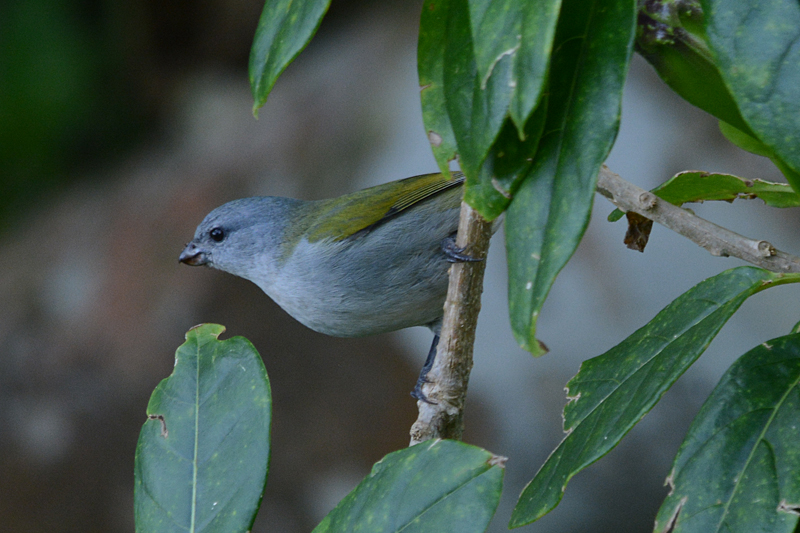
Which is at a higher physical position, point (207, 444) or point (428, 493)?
point (428, 493)

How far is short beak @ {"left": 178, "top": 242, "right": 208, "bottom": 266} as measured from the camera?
8.07 ft

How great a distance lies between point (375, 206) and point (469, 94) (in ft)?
4.26

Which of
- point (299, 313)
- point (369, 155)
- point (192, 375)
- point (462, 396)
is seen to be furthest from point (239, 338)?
point (369, 155)

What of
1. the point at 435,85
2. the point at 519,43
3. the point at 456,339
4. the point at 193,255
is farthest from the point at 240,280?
the point at 519,43

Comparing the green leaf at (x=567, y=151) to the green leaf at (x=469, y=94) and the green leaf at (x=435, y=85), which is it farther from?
the green leaf at (x=435, y=85)

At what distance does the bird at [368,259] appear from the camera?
201 centimetres

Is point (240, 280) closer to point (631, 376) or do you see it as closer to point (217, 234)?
point (217, 234)

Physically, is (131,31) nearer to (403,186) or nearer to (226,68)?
(226,68)

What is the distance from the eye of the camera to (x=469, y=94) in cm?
88

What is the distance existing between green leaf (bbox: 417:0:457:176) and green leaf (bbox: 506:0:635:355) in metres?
0.19

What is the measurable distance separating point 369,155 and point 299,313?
2.16 meters

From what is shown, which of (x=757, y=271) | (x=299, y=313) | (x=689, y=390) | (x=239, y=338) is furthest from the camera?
(x=689, y=390)

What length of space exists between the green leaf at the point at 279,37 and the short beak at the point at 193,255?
1482mm

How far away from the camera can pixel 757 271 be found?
1111mm
